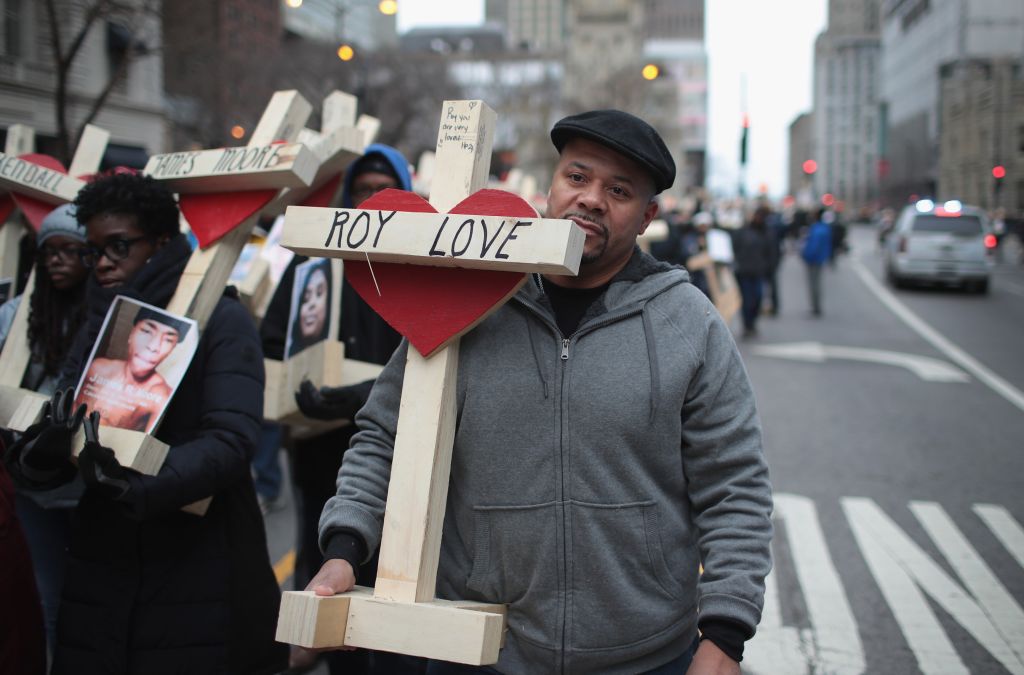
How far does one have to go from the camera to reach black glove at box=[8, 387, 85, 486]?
2.41m

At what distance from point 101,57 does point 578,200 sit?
24355 millimetres

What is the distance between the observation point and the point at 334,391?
3283mm

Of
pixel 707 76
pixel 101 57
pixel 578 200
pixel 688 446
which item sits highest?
pixel 707 76

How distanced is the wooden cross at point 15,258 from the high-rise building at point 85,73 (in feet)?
14.8

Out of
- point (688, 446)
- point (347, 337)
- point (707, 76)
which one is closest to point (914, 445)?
point (347, 337)

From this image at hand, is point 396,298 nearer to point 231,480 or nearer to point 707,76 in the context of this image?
point 231,480

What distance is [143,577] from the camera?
102 inches

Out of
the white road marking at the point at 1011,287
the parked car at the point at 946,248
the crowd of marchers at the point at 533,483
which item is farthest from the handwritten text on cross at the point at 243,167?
the white road marking at the point at 1011,287

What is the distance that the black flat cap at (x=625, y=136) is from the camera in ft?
6.82

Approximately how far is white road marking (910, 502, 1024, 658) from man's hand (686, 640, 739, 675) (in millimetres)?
2934

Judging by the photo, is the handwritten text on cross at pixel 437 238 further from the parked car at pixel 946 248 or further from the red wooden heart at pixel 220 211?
the parked car at pixel 946 248

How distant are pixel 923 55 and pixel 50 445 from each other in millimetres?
105033

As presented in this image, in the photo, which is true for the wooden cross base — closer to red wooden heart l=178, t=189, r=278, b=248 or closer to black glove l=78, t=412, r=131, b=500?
black glove l=78, t=412, r=131, b=500

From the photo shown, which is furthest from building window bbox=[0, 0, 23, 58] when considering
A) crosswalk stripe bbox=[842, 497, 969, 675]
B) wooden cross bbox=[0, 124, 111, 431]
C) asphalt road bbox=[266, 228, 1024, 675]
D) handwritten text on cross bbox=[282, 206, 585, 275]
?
handwritten text on cross bbox=[282, 206, 585, 275]
